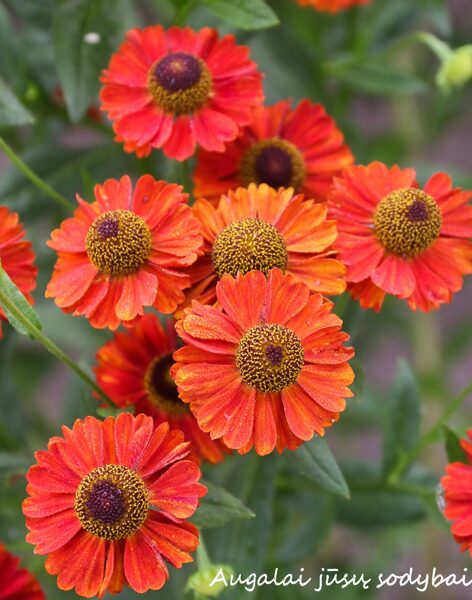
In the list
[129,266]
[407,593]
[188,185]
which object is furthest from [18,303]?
[407,593]

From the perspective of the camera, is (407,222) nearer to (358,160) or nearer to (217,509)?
(217,509)

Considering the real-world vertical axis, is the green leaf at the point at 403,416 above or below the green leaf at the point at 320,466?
below

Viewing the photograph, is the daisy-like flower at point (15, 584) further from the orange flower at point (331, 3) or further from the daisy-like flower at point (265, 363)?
the orange flower at point (331, 3)

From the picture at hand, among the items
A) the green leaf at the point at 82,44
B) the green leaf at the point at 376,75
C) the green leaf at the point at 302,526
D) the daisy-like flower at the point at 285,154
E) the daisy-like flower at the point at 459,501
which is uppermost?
the green leaf at the point at 82,44

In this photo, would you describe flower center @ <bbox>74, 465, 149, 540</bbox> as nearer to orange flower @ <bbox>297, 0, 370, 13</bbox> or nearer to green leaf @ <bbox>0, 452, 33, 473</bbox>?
green leaf @ <bbox>0, 452, 33, 473</bbox>

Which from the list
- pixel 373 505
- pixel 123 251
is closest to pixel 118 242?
pixel 123 251

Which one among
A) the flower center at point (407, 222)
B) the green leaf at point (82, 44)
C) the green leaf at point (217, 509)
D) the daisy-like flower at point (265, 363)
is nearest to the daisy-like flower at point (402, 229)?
the flower center at point (407, 222)
